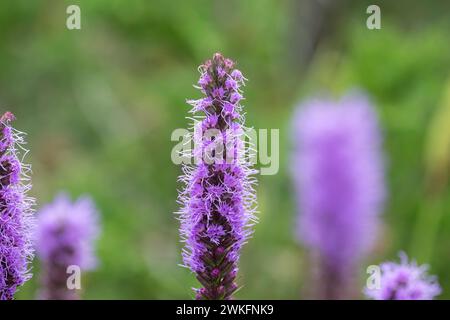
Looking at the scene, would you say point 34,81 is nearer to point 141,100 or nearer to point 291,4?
point 141,100

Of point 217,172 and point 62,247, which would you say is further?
point 62,247

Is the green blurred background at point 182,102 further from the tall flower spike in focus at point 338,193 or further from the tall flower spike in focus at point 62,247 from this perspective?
the tall flower spike in focus at point 62,247

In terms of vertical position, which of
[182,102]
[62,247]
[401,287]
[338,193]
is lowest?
[401,287]

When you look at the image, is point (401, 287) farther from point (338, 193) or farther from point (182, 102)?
point (182, 102)

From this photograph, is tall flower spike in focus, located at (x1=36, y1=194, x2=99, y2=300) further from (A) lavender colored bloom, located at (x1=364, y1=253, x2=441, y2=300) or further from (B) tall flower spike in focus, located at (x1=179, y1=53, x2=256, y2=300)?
(A) lavender colored bloom, located at (x1=364, y1=253, x2=441, y2=300)

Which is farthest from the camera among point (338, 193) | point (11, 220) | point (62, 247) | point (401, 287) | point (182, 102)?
point (182, 102)

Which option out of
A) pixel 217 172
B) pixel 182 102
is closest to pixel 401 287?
pixel 217 172

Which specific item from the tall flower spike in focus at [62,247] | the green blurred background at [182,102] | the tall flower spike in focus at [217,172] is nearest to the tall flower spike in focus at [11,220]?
the tall flower spike in focus at [217,172]

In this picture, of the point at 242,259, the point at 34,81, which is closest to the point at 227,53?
the point at 242,259
